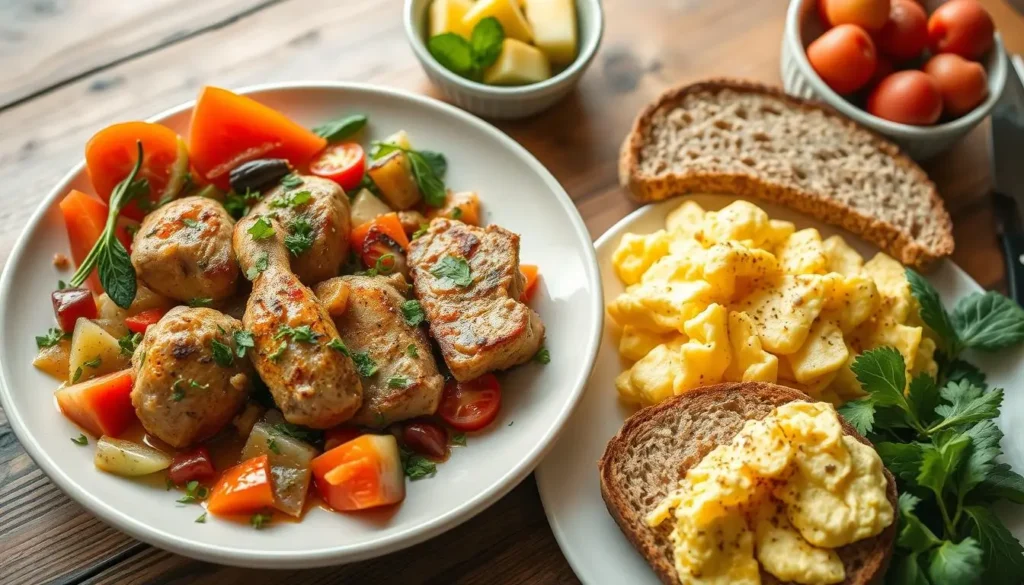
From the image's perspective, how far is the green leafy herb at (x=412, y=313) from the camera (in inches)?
117

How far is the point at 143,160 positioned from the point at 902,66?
11.9 ft

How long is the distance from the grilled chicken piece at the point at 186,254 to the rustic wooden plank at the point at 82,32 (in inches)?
62.4

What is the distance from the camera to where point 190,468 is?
2697 mm

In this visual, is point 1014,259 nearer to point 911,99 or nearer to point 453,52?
point 911,99

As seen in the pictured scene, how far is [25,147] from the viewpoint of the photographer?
3830mm

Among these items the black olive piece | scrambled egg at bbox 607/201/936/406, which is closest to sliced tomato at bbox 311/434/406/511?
scrambled egg at bbox 607/201/936/406

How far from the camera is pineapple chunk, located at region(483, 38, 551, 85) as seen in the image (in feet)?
12.7

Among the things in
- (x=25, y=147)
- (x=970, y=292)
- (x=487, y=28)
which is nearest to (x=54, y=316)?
(x=25, y=147)

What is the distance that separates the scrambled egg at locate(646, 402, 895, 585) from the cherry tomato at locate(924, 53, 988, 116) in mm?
2105

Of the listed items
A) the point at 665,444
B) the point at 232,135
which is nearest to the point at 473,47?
the point at 232,135

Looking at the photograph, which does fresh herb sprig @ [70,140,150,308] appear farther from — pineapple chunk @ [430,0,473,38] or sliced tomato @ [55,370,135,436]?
pineapple chunk @ [430,0,473,38]

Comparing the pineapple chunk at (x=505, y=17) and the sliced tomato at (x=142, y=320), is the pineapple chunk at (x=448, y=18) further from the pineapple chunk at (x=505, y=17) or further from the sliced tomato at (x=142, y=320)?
the sliced tomato at (x=142, y=320)

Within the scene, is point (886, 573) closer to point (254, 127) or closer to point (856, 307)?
point (856, 307)

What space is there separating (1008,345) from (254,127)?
312cm
